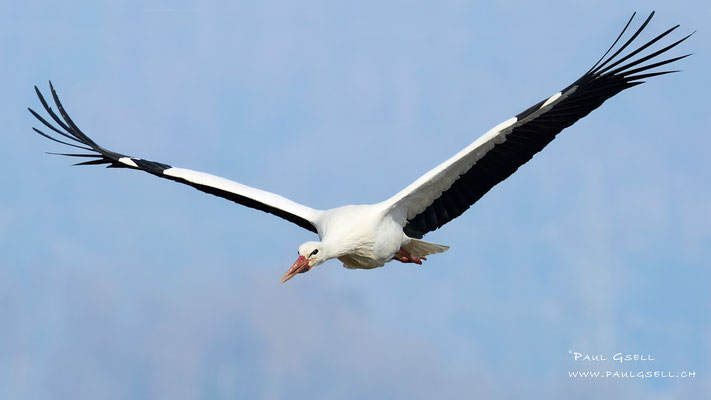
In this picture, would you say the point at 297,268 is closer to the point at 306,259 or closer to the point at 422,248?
the point at 306,259

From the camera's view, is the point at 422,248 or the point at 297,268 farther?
the point at 422,248

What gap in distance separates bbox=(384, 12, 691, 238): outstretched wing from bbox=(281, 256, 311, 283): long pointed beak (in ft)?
3.68

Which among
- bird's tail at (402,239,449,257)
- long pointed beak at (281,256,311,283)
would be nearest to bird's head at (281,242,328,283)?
long pointed beak at (281,256,311,283)

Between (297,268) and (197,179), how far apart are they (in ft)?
8.27

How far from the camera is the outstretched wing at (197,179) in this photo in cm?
1205

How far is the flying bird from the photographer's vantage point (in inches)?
420

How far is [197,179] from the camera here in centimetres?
1234

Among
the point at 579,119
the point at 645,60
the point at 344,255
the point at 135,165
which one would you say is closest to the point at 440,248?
the point at 344,255

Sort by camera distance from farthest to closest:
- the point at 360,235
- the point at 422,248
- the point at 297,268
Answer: the point at 422,248 → the point at 360,235 → the point at 297,268

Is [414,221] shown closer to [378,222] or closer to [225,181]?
[378,222]

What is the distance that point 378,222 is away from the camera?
10.9m

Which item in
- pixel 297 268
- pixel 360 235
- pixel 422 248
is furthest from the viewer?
pixel 422 248

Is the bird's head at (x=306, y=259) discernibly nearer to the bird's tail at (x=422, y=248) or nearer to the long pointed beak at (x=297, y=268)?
the long pointed beak at (x=297, y=268)

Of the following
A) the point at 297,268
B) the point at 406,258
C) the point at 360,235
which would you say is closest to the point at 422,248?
the point at 406,258
